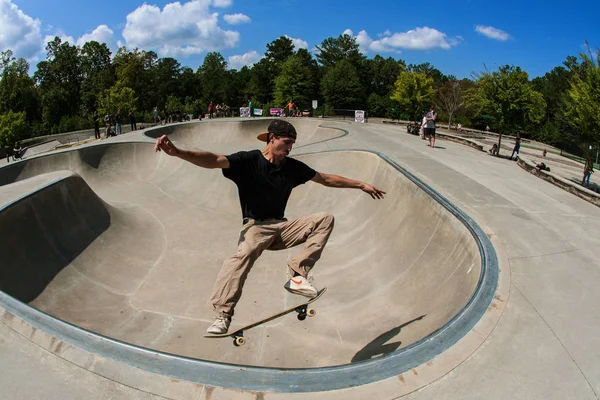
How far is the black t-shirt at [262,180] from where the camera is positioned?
375 centimetres

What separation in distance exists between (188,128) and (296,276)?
928 inches

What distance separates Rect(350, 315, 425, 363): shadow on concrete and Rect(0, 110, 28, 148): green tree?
55.4 metres

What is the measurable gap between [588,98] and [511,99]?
→ 472 cm

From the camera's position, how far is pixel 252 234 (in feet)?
12.9

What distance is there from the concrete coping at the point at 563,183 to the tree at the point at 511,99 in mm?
3381

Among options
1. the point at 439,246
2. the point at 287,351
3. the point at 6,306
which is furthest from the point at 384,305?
the point at 6,306

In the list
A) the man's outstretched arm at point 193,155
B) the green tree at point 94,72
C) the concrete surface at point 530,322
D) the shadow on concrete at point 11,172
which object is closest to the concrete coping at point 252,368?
the concrete surface at point 530,322

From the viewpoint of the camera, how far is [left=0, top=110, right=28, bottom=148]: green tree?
156ft

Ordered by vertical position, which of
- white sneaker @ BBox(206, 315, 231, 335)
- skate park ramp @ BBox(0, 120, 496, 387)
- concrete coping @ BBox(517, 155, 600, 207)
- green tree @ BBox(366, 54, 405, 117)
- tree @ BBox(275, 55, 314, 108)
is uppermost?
green tree @ BBox(366, 54, 405, 117)

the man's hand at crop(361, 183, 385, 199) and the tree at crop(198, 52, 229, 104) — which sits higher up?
the tree at crop(198, 52, 229, 104)

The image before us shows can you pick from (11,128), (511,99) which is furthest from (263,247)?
(11,128)

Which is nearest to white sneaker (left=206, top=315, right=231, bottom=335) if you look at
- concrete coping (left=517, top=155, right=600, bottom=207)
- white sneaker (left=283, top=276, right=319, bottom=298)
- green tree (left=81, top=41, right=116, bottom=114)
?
white sneaker (left=283, top=276, right=319, bottom=298)

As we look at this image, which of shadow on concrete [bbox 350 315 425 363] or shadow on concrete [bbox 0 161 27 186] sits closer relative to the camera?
shadow on concrete [bbox 350 315 425 363]

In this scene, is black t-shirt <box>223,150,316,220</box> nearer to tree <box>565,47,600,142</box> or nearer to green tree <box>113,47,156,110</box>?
tree <box>565,47,600,142</box>
